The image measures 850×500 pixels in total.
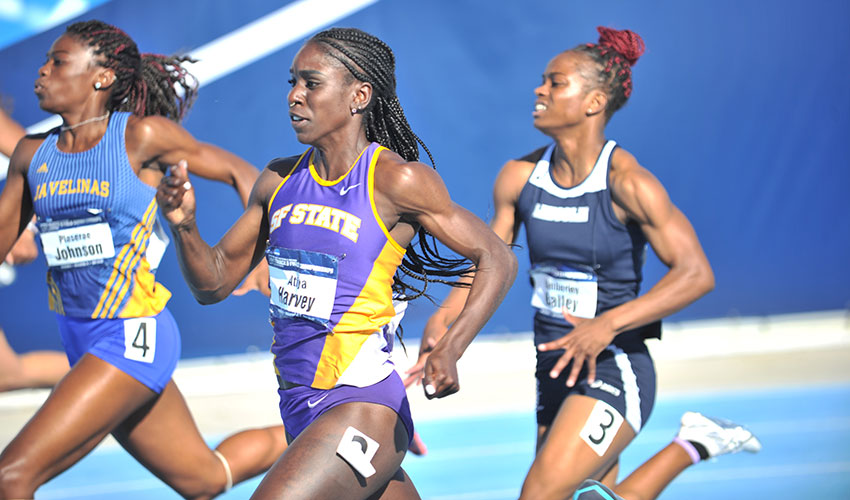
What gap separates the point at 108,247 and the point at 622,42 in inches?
92.3

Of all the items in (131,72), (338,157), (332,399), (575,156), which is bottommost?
(332,399)

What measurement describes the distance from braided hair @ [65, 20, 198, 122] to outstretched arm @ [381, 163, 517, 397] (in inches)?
71.7

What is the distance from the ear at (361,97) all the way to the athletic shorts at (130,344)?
1.37 meters

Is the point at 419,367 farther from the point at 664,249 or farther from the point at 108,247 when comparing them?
the point at 108,247

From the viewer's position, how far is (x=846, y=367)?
25.8 feet

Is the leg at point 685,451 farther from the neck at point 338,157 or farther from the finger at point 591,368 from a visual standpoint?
the neck at point 338,157

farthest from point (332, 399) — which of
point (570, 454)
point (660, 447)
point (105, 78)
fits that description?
point (660, 447)

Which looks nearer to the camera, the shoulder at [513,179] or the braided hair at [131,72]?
the braided hair at [131,72]

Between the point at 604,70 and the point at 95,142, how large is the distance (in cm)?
216

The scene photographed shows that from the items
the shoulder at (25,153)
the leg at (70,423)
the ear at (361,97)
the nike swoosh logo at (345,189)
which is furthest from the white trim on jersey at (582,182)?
the shoulder at (25,153)

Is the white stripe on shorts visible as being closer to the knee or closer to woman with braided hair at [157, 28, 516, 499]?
woman with braided hair at [157, 28, 516, 499]

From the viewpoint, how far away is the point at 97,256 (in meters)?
3.93

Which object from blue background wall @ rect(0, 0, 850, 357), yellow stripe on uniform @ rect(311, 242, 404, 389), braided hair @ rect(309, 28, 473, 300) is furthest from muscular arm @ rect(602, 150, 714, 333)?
blue background wall @ rect(0, 0, 850, 357)

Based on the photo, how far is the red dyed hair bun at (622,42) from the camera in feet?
14.8
